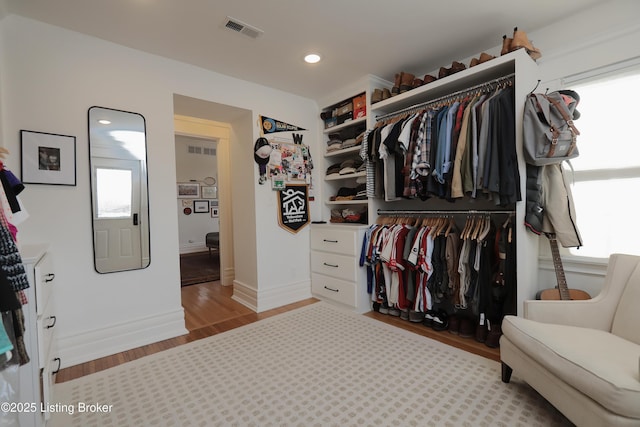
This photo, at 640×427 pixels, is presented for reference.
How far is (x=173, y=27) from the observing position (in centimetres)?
207

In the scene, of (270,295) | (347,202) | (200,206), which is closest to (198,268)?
(200,206)

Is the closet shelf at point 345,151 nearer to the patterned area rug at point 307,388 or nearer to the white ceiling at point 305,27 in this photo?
the white ceiling at point 305,27

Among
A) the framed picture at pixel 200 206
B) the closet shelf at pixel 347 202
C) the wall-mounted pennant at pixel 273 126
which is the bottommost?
the closet shelf at pixel 347 202

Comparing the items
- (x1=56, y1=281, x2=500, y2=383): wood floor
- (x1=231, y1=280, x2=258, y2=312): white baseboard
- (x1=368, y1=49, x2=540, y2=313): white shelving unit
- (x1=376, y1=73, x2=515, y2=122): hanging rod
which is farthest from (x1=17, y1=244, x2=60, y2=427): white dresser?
(x1=376, y1=73, x2=515, y2=122): hanging rod

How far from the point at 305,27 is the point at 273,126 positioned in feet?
3.93

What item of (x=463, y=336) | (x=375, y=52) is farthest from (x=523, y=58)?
(x=463, y=336)

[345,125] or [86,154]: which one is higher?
[345,125]

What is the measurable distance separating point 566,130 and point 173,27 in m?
2.75

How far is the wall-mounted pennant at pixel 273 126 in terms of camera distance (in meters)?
3.09

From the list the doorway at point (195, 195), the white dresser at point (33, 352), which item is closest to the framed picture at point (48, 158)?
the white dresser at point (33, 352)

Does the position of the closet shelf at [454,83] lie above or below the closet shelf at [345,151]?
above

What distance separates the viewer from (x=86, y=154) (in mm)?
2141

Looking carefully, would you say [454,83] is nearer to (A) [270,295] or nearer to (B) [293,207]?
(B) [293,207]

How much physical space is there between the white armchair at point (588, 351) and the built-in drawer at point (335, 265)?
1464 millimetres
